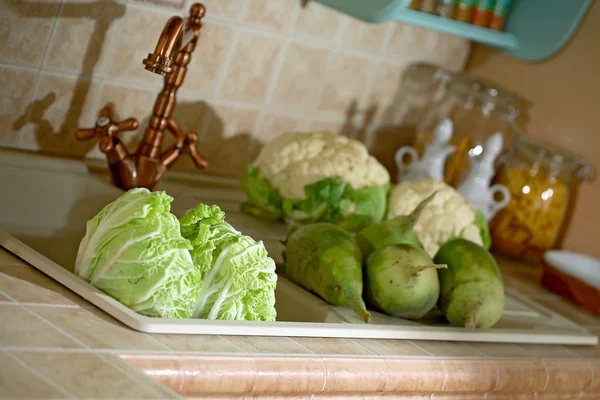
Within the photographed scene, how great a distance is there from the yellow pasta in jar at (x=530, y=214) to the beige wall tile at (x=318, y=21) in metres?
0.54

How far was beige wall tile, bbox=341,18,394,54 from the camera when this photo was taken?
75.5 inches

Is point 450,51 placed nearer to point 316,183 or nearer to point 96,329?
point 316,183

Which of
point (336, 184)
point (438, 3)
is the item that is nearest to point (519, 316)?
point (336, 184)

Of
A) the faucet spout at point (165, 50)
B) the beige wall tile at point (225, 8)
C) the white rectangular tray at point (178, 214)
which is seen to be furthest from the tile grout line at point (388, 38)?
the faucet spout at point (165, 50)

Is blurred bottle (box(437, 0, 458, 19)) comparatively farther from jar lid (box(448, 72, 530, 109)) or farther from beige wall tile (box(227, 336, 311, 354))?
beige wall tile (box(227, 336, 311, 354))

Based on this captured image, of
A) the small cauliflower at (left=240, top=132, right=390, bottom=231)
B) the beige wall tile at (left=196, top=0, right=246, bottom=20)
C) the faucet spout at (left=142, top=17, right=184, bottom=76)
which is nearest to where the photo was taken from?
the faucet spout at (left=142, top=17, right=184, bottom=76)

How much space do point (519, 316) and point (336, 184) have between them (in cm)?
40

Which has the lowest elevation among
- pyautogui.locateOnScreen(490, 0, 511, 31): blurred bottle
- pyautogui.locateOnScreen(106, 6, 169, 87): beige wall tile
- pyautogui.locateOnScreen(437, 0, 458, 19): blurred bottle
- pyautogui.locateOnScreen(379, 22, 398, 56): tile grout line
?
pyautogui.locateOnScreen(106, 6, 169, 87): beige wall tile

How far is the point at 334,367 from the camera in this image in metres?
1.02

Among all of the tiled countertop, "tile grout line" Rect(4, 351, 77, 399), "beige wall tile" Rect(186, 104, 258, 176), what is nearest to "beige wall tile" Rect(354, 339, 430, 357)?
the tiled countertop

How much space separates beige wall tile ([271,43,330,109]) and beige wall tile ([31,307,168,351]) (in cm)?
99

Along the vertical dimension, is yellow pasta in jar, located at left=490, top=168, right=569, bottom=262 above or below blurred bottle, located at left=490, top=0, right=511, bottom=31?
below

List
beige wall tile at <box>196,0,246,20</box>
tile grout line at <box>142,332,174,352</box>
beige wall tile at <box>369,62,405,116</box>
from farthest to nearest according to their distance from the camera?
beige wall tile at <box>369,62,405,116</box>, beige wall tile at <box>196,0,246,20</box>, tile grout line at <box>142,332,174,352</box>

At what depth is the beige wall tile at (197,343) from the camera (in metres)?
0.92
